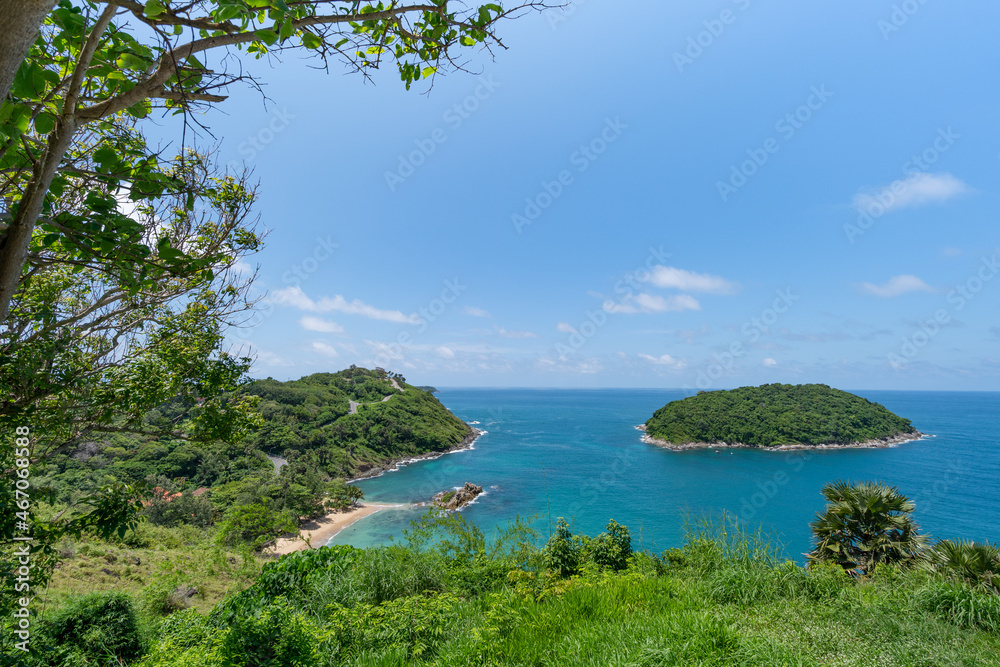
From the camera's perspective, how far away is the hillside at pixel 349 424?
43562mm

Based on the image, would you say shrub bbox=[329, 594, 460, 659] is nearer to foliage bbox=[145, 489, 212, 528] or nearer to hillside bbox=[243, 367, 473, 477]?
foliage bbox=[145, 489, 212, 528]

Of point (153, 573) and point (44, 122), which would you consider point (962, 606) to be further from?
point (153, 573)

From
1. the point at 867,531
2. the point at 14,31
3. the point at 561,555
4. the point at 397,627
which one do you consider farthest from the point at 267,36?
the point at 867,531

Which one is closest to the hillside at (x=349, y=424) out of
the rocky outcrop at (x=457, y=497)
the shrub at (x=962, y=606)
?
A: the rocky outcrop at (x=457, y=497)

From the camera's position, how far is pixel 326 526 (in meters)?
27.6

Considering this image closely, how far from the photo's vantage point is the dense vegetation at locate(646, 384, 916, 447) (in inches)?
2258

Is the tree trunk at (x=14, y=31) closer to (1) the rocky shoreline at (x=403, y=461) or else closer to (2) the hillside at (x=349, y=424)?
(2) the hillside at (x=349, y=424)

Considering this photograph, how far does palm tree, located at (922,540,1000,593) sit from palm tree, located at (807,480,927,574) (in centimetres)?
179

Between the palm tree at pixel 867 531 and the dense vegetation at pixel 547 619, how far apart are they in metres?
2.48

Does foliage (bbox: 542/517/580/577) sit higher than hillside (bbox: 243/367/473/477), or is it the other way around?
foliage (bbox: 542/517/580/577)

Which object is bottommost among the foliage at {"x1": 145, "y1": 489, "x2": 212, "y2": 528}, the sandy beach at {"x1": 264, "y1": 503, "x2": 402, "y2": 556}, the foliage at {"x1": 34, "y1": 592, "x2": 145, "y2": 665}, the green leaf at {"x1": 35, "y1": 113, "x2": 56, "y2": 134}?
the sandy beach at {"x1": 264, "y1": 503, "x2": 402, "y2": 556}

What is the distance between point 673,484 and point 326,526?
3395 centimetres

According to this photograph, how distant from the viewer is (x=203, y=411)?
406cm

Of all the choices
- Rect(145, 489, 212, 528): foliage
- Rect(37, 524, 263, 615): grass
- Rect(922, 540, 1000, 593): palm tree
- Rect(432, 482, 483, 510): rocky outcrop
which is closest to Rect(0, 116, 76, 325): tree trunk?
Rect(922, 540, 1000, 593): palm tree
